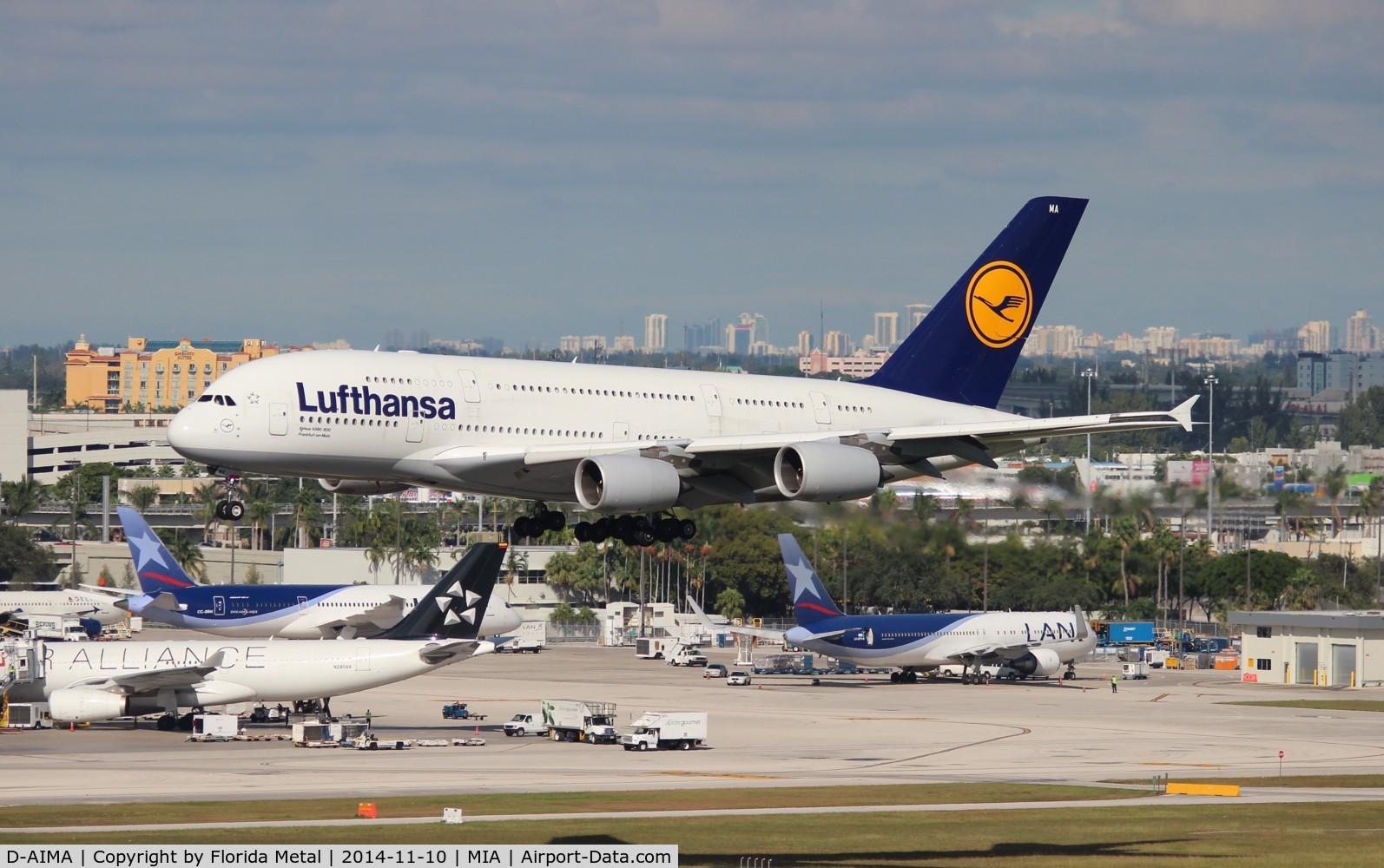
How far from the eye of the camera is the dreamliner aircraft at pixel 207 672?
245 ft

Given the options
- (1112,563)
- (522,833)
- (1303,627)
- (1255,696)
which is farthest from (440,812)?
(1112,563)

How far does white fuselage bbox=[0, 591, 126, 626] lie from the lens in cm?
14125

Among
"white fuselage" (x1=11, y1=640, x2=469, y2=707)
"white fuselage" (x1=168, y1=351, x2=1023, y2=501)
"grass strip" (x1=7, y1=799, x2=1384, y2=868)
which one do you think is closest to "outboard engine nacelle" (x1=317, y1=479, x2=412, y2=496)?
"white fuselage" (x1=168, y1=351, x2=1023, y2=501)

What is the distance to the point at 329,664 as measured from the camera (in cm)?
7588

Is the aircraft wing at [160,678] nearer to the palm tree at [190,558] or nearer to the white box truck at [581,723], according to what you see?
the white box truck at [581,723]

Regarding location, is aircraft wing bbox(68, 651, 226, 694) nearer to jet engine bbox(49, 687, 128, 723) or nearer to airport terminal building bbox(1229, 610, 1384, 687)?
jet engine bbox(49, 687, 128, 723)

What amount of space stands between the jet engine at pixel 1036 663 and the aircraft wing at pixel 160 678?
5124 cm

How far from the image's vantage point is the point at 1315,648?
112 meters

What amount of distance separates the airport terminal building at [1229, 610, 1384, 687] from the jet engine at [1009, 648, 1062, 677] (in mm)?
12663

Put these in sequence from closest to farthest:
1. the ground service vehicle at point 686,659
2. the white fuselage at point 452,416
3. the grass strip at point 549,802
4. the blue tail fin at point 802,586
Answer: the grass strip at point 549,802
the white fuselage at point 452,416
the blue tail fin at point 802,586
the ground service vehicle at point 686,659

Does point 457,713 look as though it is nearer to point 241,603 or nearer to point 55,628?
point 241,603

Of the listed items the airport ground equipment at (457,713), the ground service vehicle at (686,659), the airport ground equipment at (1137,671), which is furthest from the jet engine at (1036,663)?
the airport ground equipment at (457,713)

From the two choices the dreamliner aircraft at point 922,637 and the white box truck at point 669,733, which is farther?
the dreamliner aircraft at point 922,637

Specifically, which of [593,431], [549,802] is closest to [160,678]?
[593,431]
